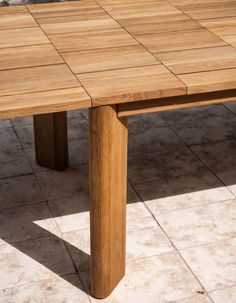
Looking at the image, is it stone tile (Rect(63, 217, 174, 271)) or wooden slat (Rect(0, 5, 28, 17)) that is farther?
wooden slat (Rect(0, 5, 28, 17))

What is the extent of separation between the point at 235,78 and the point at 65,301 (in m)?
1.62

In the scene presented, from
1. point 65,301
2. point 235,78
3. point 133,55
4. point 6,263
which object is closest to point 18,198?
point 6,263

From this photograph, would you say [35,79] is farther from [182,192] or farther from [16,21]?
[182,192]

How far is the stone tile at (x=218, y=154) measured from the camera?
4.80 m

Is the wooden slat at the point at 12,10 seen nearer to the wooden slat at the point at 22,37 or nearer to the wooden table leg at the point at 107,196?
the wooden slat at the point at 22,37

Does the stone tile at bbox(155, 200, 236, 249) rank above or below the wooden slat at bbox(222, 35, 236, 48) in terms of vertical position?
below

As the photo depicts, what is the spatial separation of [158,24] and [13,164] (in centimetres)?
169

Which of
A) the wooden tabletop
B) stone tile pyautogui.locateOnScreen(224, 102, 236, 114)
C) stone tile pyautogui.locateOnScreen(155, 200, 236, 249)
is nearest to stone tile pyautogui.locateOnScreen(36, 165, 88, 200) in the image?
stone tile pyautogui.locateOnScreen(155, 200, 236, 249)

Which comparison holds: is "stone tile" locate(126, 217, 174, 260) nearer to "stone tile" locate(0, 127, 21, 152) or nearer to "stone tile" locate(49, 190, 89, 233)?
"stone tile" locate(49, 190, 89, 233)

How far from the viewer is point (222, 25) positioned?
400cm

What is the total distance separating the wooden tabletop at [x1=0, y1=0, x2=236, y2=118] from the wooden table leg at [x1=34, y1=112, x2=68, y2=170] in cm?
76

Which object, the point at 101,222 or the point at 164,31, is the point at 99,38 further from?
the point at 101,222

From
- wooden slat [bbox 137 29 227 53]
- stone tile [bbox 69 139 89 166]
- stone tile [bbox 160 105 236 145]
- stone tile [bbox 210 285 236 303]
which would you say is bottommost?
stone tile [bbox 210 285 236 303]

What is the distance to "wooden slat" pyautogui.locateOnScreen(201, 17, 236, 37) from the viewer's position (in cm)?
387
